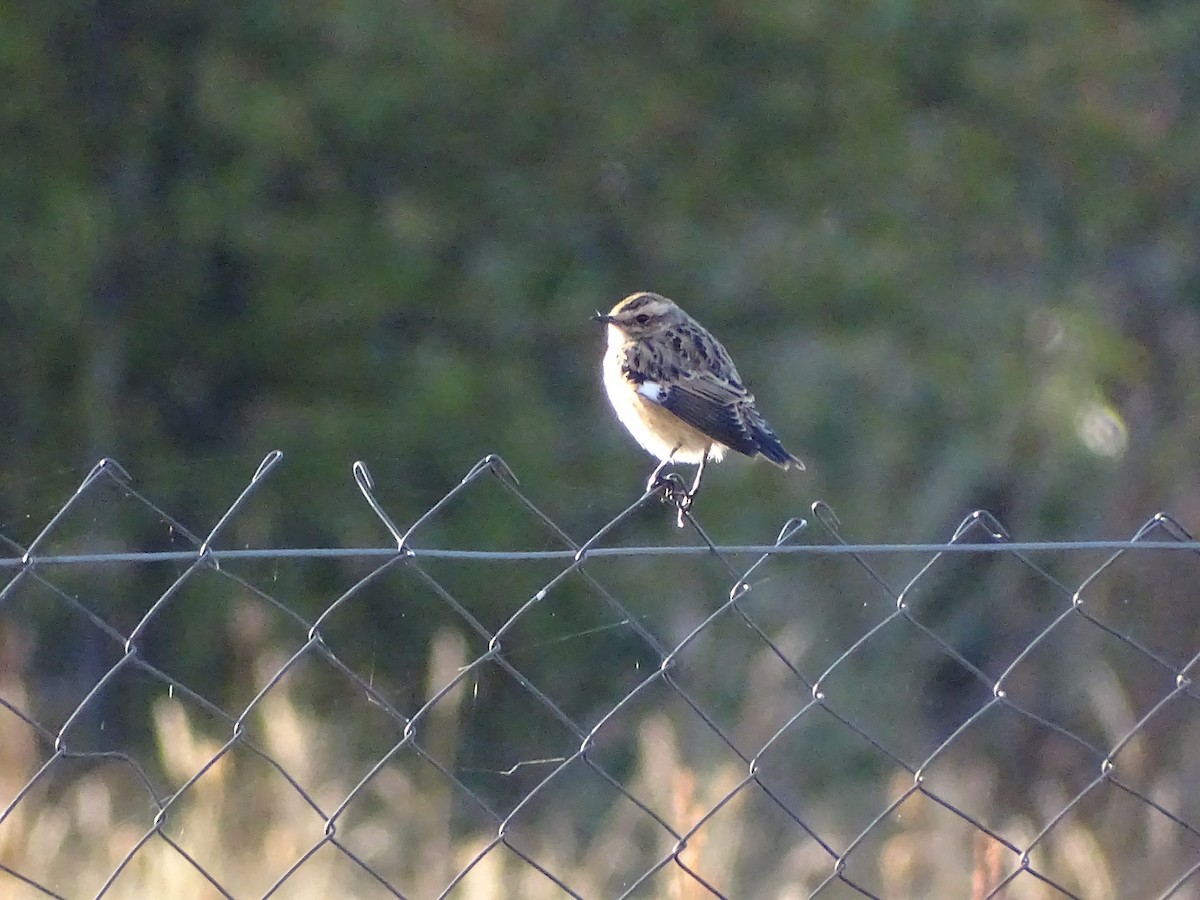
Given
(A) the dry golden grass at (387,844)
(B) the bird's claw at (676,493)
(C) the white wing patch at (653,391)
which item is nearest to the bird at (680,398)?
(C) the white wing patch at (653,391)

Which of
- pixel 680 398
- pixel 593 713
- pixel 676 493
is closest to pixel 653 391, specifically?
pixel 680 398

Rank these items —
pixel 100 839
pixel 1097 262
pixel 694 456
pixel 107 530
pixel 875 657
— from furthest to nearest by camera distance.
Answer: pixel 1097 262 < pixel 107 530 < pixel 875 657 < pixel 694 456 < pixel 100 839

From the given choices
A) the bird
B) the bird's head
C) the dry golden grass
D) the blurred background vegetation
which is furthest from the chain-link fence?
the bird's head

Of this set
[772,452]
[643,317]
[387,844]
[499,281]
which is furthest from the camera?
[499,281]

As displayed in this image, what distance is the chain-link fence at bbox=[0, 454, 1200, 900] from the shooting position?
3.03 metres

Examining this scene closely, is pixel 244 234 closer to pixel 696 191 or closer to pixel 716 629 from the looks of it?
pixel 696 191

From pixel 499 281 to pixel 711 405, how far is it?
175 inches

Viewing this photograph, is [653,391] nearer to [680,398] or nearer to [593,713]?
[680,398]

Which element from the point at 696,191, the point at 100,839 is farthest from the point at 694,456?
the point at 696,191

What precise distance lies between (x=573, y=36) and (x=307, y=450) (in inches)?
114

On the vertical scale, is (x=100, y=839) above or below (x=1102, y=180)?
above

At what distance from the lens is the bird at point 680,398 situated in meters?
4.76

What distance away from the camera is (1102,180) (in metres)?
10.6

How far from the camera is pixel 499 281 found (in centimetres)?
916
